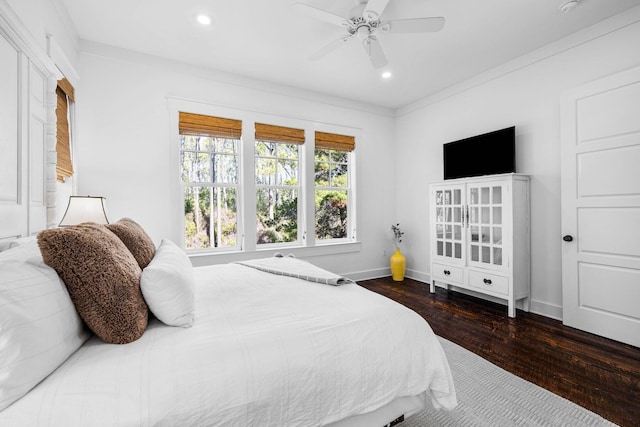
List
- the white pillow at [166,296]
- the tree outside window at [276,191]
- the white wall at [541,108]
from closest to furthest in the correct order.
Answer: the white pillow at [166,296]
the white wall at [541,108]
the tree outside window at [276,191]

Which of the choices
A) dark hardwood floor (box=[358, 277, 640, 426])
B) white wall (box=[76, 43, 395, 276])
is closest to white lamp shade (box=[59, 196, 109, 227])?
white wall (box=[76, 43, 395, 276])

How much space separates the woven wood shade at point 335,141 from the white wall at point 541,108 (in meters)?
1.22

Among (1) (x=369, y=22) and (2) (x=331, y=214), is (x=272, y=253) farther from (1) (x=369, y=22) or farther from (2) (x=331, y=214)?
(1) (x=369, y=22)

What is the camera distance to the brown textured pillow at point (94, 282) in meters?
0.96

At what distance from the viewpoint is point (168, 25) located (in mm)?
2639

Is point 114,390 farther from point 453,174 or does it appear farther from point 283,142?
point 453,174

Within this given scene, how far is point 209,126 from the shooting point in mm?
3447

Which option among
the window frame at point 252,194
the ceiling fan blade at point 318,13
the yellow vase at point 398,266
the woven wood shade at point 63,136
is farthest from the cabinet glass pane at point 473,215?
the woven wood shade at point 63,136

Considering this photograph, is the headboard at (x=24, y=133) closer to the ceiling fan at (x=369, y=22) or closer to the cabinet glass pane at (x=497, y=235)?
the ceiling fan at (x=369, y=22)

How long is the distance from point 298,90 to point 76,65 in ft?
7.92

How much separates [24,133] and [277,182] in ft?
8.53

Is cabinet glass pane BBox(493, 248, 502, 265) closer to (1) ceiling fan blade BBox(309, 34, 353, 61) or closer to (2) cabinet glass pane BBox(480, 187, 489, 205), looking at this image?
(2) cabinet glass pane BBox(480, 187, 489, 205)

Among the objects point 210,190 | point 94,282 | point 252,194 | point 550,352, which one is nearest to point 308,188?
point 252,194

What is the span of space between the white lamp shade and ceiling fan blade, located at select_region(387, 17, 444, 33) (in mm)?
2667
